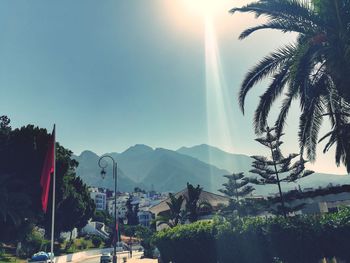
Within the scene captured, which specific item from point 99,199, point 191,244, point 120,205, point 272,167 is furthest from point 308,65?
point 120,205

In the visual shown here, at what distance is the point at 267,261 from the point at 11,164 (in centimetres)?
2960

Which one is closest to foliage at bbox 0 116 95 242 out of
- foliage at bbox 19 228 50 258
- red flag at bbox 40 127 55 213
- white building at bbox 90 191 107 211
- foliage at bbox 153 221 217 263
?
foliage at bbox 19 228 50 258

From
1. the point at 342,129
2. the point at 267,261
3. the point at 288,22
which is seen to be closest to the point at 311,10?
the point at 288,22

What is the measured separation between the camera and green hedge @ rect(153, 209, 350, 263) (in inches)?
449

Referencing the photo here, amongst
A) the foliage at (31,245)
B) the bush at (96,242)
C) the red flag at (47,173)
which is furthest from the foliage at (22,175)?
the bush at (96,242)

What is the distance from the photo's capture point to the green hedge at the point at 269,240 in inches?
449

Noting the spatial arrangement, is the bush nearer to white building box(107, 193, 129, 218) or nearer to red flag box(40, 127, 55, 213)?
red flag box(40, 127, 55, 213)

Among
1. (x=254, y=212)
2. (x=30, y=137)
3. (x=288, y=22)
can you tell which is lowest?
(x=254, y=212)

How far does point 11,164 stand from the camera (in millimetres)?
34688

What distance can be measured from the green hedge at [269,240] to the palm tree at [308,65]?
310 cm

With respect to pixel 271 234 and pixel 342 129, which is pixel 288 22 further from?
pixel 271 234

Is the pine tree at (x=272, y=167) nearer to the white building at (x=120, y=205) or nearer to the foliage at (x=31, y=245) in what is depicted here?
the foliage at (x=31, y=245)

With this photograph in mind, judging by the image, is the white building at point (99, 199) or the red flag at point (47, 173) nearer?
the red flag at point (47, 173)

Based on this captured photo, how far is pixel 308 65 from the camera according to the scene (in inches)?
408
